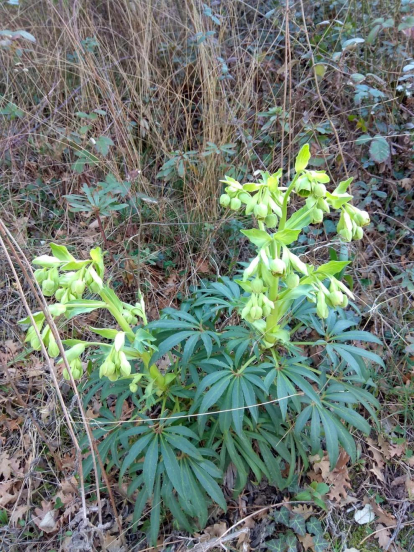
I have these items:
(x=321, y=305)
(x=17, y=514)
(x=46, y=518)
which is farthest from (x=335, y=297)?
(x=17, y=514)

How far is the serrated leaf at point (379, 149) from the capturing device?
9.27 ft

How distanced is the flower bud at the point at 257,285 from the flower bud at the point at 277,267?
0.07 metres

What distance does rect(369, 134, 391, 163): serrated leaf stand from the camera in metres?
2.83

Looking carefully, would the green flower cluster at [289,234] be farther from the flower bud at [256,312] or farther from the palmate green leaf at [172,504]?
the palmate green leaf at [172,504]

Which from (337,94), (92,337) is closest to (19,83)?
(92,337)

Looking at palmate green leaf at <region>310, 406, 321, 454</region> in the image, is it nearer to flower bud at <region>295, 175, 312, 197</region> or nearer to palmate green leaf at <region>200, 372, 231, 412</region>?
palmate green leaf at <region>200, 372, 231, 412</region>

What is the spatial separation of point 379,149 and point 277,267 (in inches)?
73.7

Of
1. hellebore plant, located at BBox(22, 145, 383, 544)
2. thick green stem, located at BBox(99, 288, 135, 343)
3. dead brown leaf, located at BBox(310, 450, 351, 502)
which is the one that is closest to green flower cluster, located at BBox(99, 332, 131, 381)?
hellebore plant, located at BBox(22, 145, 383, 544)

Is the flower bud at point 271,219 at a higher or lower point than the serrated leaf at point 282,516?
higher

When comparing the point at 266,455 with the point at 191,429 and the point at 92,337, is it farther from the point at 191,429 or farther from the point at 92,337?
the point at 92,337

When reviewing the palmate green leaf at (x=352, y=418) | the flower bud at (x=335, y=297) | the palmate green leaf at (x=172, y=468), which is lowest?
the palmate green leaf at (x=172, y=468)

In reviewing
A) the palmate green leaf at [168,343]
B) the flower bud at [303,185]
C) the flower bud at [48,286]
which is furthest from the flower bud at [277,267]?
the flower bud at [48,286]

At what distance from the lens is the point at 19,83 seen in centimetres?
354

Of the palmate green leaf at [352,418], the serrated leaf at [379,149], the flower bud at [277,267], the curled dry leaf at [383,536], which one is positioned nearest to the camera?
the flower bud at [277,267]
